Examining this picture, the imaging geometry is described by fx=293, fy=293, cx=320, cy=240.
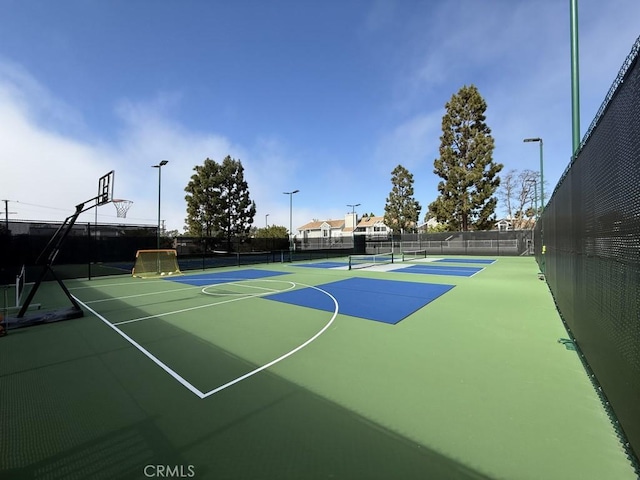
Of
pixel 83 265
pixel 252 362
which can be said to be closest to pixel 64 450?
pixel 252 362

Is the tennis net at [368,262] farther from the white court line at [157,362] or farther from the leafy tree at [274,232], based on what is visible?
the leafy tree at [274,232]

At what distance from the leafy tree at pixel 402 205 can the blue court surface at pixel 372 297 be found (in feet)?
108

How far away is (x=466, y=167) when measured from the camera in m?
33.7

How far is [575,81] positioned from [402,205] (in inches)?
1534

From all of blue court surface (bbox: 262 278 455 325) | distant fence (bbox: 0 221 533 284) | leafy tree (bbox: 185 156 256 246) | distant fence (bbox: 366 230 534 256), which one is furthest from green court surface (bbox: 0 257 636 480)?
leafy tree (bbox: 185 156 256 246)

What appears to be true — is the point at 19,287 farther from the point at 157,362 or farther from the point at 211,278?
the point at 157,362

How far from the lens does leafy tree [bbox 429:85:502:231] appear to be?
32531 millimetres

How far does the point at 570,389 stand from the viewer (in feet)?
11.5

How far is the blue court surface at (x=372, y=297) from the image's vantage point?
7.27 m

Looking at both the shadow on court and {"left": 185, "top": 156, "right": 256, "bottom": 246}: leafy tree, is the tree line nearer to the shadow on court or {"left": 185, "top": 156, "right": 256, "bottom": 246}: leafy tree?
{"left": 185, "top": 156, "right": 256, "bottom": 246}: leafy tree

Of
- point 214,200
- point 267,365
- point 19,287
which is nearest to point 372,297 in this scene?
point 267,365

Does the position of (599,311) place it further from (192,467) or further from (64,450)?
(64,450)

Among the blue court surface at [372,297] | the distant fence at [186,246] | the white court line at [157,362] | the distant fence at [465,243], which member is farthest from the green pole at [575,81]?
the distant fence at [465,243]

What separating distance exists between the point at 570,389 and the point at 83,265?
25.3 metres
